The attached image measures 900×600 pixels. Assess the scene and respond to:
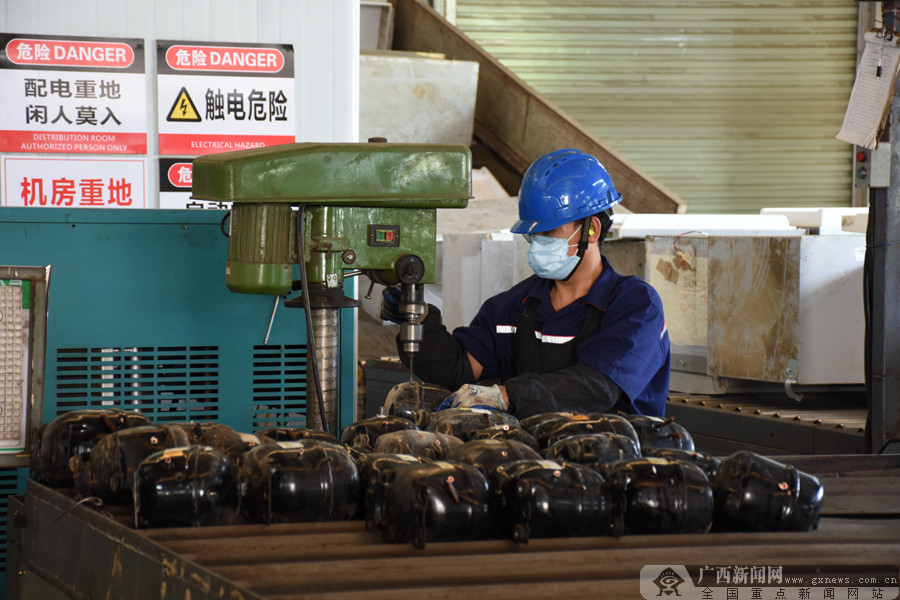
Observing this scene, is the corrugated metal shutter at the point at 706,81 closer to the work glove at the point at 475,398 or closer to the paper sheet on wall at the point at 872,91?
the paper sheet on wall at the point at 872,91

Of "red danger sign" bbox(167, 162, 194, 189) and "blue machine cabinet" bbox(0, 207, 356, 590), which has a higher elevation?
"red danger sign" bbox(167, 162, 194, 189)

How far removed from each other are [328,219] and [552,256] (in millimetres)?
887

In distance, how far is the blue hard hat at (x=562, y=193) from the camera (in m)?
2.80

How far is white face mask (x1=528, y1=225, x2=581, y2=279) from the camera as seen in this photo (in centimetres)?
282

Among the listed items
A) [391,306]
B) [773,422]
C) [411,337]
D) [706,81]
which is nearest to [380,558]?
[411,337]

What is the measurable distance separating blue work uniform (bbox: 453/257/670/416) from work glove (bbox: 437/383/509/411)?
329mm

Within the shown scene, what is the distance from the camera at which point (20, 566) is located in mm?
1944

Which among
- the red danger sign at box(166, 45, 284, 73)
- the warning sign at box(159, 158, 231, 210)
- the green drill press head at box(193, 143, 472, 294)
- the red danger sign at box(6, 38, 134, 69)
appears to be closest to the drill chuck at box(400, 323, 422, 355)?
the green drill press head at box(193, 143, 472, 294)

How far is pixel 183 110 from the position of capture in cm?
298

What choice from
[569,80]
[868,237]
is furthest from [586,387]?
[569,80]

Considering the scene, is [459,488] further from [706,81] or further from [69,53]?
[706,81]

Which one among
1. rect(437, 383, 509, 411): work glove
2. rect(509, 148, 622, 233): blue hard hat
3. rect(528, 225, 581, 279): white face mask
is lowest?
rect(437, 383, 509, 411): work glove
